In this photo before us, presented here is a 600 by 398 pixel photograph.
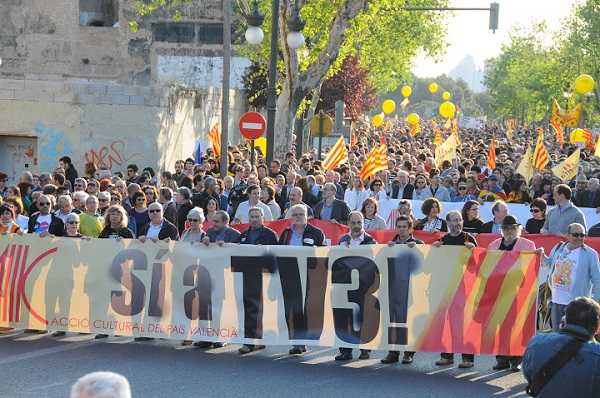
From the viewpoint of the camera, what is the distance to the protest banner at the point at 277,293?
11.0 meters

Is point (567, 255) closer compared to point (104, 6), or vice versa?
point (567, 255)

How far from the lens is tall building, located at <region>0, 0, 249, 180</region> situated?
2689 cm

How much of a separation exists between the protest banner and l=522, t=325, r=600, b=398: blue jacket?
4854mm

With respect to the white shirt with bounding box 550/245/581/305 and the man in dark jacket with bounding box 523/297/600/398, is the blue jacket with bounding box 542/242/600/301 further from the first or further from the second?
the man in dark jacket with bounding box 523/297/600/398

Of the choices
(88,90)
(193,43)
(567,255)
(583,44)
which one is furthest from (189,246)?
(583,44)

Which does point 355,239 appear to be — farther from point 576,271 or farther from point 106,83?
point 106,83

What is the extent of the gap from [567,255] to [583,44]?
5775cm

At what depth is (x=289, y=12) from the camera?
27656 mm

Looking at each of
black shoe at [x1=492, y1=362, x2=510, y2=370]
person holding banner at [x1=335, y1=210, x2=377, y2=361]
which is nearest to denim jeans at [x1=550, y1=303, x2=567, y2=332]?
black shoe at [x1=492, y1=362, x2=510, y2=370]

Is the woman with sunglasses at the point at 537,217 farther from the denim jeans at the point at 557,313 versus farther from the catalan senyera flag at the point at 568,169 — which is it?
the catalan senyera flag at the point at 568,169

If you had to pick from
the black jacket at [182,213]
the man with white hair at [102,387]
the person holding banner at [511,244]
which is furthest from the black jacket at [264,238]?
the man with white hair at [102,387]

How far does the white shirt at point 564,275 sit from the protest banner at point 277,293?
212 millimetres

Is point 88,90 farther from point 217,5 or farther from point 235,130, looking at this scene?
point 217,5

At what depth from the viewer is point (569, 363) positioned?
6035 mm
